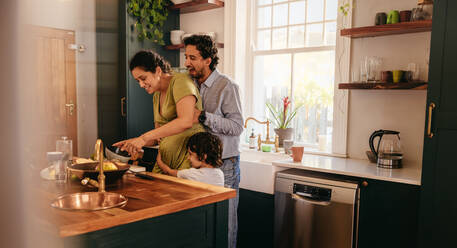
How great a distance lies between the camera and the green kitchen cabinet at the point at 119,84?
12.3 feet

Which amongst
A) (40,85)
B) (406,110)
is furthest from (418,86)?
(40,85)

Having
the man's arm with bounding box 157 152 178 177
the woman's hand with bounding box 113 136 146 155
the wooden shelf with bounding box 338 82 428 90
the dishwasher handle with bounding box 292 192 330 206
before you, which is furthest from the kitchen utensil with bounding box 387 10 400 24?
the woman's hand with bounding box 113 136 146 155

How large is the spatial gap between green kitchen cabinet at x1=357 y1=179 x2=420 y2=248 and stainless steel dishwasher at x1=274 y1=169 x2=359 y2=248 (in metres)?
0.06

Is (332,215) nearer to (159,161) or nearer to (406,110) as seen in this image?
(406,110)

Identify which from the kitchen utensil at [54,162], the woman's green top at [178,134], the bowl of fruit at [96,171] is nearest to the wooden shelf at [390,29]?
the woman's green top at [178,134]

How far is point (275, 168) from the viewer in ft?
9.26

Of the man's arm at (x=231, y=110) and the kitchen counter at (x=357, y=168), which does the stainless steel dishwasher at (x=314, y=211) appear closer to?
the kitchen counter at (x=357, y=168)

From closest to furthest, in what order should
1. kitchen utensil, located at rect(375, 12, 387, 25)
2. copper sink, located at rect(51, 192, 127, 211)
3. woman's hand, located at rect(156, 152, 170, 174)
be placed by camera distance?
copper sink, located at rect(51, 192, 127, 211) < woman's hand, located at rect(156, 152, 170, 174) < kitchen utensil, located at rect(375, 12, 387, 25)

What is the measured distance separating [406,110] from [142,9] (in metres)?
2.66

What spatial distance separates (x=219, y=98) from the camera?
2.30m

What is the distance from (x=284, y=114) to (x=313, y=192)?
105cm

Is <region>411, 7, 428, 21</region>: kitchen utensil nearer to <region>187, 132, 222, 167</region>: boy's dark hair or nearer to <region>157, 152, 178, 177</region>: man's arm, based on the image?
<region>187, 132, 222, 167</region>: boy's dark hair

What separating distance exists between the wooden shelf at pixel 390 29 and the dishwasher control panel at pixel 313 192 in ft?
3.88

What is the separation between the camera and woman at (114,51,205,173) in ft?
6.29
